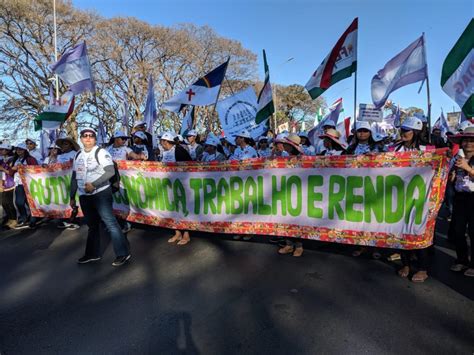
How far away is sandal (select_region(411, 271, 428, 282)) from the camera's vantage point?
12.1ft

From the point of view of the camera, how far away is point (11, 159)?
718cm

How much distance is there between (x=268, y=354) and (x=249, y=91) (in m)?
6.16

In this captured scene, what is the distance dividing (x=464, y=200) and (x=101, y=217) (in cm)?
460

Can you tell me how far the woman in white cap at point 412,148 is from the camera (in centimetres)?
375

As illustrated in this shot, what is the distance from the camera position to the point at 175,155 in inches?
218

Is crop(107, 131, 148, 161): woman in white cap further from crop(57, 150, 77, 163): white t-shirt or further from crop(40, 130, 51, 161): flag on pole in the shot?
crop(40, 130, 51, 161): flag on pole

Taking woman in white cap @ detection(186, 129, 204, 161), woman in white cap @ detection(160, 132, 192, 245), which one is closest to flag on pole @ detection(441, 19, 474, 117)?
woman in white cap @ detection(160, 132, 192, 245)

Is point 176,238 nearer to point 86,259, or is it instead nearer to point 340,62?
point 86,259

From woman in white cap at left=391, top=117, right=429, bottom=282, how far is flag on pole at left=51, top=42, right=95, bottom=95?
21.0 feet

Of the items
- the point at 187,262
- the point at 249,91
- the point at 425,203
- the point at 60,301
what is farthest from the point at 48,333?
the point at 249,91

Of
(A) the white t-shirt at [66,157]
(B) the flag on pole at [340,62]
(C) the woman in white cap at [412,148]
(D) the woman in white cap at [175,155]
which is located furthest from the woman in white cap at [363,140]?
(A) the white t-shirt at [66,157]

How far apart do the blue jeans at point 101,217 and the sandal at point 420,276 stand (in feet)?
12.2

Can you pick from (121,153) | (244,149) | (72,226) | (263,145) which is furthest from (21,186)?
(263,145)

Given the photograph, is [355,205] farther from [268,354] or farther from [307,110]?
[307,110]
